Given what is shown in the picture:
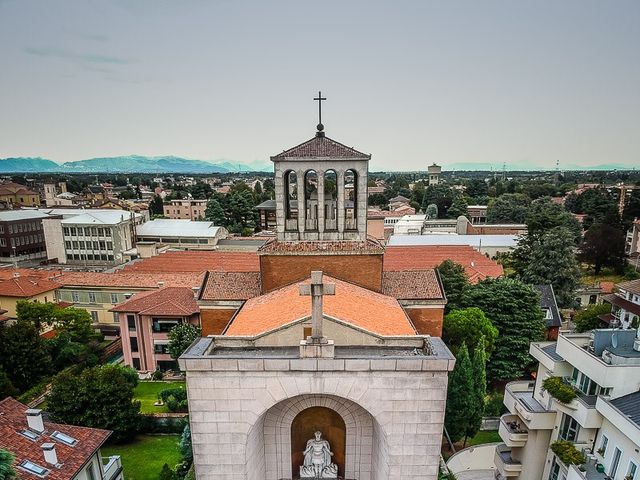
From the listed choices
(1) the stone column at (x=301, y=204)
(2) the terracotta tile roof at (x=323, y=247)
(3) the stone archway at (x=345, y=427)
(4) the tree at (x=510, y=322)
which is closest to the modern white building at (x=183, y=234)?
(4) the tree at (x=510, y=322)

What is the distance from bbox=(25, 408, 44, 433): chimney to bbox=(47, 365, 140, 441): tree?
7.91 metres

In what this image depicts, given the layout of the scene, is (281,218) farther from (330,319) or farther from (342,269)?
(330,319)

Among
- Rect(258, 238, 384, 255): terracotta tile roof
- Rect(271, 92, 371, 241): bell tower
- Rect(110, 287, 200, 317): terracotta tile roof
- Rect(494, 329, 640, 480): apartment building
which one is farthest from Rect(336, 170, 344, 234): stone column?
Rect(110, 287, 200, 317): terracotta tile roof

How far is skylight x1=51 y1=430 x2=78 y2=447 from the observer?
20.7 metres

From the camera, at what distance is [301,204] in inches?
910

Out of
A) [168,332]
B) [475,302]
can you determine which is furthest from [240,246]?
[475,302]

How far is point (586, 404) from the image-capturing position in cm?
1925

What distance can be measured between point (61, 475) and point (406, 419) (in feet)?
51.7

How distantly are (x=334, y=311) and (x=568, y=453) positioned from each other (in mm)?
12812

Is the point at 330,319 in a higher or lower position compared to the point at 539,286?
higher

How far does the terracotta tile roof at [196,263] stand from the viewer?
2323 inches

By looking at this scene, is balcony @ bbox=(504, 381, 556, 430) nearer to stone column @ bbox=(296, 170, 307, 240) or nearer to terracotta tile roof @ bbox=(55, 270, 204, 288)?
stone column @ bbox=(296, 170, 307, 240)

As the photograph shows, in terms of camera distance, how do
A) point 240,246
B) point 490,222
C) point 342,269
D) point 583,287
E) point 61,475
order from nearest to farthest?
1. point 61,475
2. point 342,269
3. point 583,287
4. point 240,246
5. point 490,222

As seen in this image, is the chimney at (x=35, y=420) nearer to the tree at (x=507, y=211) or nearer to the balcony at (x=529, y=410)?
the balcony at (x=529, y=410)
